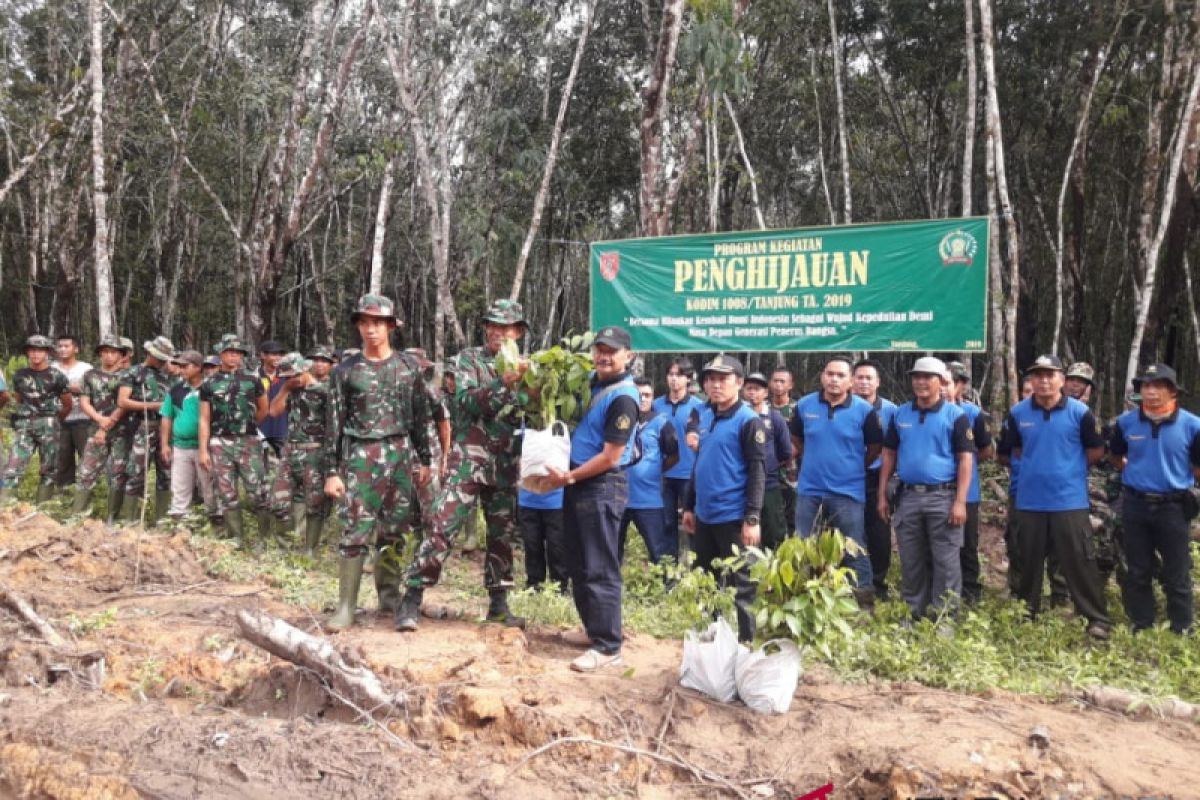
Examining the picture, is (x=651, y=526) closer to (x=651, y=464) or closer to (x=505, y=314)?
(x=651, y=464)

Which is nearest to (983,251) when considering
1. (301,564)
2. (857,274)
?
(857,274)

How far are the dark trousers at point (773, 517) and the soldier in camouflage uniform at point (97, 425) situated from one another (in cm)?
591

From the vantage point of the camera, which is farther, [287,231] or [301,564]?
[287,231]

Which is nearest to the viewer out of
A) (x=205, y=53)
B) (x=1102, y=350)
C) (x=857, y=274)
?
(x=857, y=274)

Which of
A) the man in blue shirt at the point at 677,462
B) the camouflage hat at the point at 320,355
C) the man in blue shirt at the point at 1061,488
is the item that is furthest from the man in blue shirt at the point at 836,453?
the camouflage hat at the point at 320,355

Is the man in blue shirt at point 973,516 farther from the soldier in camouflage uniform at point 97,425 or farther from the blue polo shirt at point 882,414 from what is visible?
the soldier in camouflage uniform at point 97,425

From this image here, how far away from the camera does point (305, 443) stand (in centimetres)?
761

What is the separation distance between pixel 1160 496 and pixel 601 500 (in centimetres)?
371

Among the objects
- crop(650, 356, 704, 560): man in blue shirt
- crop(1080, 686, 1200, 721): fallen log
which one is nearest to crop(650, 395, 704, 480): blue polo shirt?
crop(650, 356, 704, 560): man in blue shirt

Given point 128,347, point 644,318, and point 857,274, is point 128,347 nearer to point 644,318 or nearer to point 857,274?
point 644,318

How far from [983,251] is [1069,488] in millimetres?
2558

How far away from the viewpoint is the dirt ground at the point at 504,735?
123 inches

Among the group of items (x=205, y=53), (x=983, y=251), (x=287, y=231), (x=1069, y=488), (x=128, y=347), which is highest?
(x=205, y=53)

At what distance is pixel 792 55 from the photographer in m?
19.3
